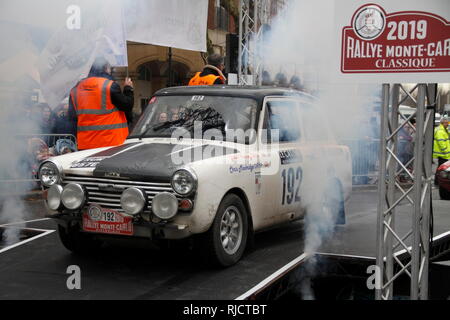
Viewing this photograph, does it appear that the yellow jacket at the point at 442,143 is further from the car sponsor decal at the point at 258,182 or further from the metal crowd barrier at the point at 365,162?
the car sponsor decal at the point at 258,182

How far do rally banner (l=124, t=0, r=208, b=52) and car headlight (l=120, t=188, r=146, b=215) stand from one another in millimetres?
4303

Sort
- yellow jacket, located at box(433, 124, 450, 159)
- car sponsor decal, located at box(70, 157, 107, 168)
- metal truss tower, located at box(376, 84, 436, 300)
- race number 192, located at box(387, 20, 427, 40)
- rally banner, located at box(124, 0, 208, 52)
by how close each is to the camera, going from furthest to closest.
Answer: yellow jacket, located at box(433, 124, 450, 159)
rally banner, located at box(124, 0, 208, 52)
car sponsor decal, located at box(70, 157, 107, 168)
metal truss tower, located at box(376, 84, 436, 300)
race number 192, located at box(387, 20, 427, 40)

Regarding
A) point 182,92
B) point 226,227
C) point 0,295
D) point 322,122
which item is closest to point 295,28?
point 322,122

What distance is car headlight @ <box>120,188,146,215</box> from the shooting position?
4.61 m

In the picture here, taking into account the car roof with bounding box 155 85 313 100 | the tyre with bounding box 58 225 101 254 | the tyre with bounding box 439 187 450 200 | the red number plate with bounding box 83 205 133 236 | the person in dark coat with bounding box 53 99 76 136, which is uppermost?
the car roof with bounding box 155 85 313 100

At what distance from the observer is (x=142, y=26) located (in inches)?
344

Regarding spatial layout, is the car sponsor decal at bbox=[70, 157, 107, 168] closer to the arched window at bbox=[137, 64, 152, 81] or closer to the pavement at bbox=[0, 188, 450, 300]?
the pavement at bbox=[0, 188, 450, 300]

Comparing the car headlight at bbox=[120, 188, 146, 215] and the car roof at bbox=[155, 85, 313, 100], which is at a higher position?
the car roof at bbox=[155, 85, 313, 100]

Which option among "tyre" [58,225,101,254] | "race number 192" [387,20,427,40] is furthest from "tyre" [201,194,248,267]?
"race number 192" [387,20,427,40]

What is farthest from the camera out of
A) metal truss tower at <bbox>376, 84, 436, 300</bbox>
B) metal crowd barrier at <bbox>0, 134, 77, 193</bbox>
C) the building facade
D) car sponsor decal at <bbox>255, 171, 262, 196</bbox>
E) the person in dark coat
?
the building facade

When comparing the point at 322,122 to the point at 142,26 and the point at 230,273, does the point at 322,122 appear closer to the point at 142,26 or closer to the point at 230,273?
the point at 230,273

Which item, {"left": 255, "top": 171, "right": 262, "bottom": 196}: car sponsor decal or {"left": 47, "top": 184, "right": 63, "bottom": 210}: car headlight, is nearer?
{"left": 47, "top": 184, "right": 63, "bottom": 210}: car headlight
